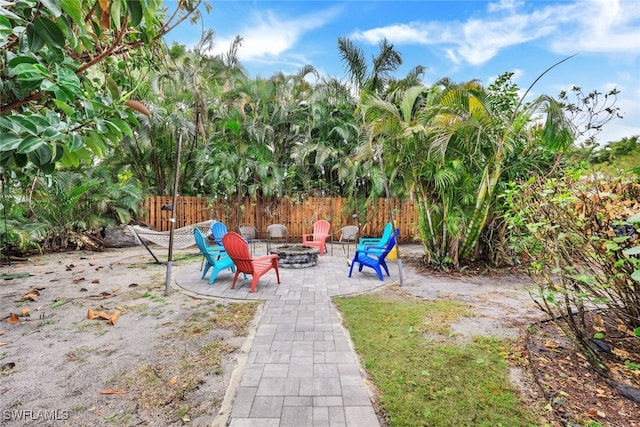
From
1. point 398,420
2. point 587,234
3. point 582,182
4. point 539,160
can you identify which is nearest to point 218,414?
point 398,420

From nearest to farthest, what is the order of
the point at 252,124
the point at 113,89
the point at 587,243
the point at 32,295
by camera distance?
the point at 113,89 < the point at 587,243 < the point at 32,295 < the point at 252,124

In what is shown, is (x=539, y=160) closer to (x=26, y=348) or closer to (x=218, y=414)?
(x=218, y=414)

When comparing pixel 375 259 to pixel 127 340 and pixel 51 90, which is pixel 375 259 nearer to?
pixel 127 340

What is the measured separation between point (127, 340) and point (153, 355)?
0.53 metres

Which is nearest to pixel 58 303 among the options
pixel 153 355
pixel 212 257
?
pixel 212 257

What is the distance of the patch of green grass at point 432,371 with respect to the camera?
Answer: 1.91 meters

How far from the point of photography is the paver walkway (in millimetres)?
1875

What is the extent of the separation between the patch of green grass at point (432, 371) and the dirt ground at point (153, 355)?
198 mm

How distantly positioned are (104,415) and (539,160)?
702 cm

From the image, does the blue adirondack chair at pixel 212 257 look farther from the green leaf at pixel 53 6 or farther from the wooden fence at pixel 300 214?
the wooden fence at pixel 300 214

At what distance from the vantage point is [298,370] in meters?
2.40

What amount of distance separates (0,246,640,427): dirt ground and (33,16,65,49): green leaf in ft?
6.77

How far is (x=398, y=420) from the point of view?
1854 mm

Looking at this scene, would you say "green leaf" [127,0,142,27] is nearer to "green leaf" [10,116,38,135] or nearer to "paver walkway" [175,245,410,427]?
"green leaf" [10,116,38,135]
